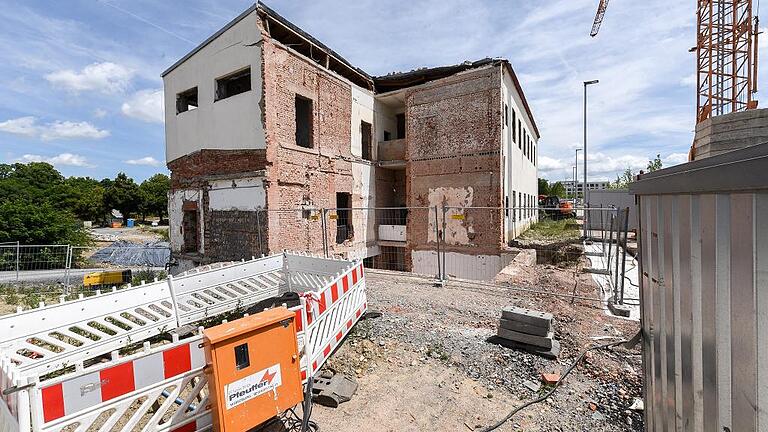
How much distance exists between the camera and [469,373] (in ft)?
14.5

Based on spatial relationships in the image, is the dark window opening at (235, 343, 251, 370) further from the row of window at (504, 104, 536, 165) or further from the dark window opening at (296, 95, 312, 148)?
the row of window at (504, 104, 536, 165)

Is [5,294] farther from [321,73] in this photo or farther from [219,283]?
[321,73]

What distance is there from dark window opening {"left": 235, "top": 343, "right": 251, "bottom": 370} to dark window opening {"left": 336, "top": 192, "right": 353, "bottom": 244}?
1223 cm

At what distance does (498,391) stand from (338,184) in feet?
41.0

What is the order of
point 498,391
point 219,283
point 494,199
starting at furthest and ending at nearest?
point 494,199
point 219,283
point 498,391

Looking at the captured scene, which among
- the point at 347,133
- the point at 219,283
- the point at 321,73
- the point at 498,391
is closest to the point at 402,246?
the point at 347,133

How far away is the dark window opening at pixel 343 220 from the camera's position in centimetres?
1565

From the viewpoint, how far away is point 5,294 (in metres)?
10.2

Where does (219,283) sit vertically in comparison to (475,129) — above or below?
below

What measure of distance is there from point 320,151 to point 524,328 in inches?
453

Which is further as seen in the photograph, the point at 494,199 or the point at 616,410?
the point at 494,199

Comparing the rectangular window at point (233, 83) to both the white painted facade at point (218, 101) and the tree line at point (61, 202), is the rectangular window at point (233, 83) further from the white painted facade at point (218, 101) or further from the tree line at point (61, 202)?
the tree line at point (61, 202)

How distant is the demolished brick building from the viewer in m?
12.3

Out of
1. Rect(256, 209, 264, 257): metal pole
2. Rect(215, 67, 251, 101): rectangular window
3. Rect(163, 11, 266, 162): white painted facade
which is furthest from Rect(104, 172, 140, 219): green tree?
Rect(256, 209, 264, 257): metal pole
